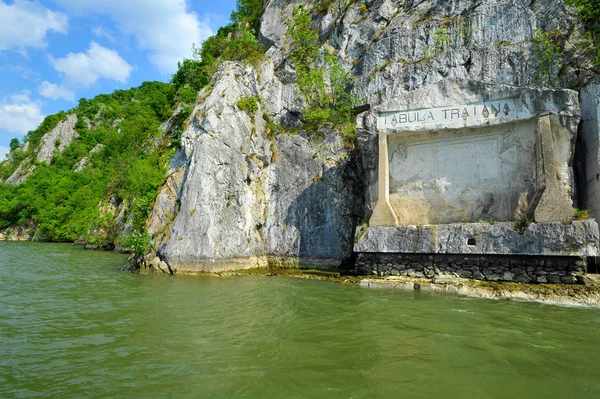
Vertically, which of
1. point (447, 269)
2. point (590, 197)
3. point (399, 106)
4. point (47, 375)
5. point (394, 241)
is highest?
point (399, 106)

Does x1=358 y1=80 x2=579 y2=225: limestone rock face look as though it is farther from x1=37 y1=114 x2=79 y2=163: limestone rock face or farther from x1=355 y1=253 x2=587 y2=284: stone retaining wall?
x1=37 y1=114 x2=79 y2=163: limestone rock face

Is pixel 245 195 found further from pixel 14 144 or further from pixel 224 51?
pixel 14 144

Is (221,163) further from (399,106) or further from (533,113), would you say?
(533,113)

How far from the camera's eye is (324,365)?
432 cm

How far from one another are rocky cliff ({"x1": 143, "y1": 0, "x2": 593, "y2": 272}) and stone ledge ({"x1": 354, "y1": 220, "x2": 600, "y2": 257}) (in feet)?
7.73

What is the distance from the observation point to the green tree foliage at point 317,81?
17.0m

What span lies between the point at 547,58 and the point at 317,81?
9.85 metres

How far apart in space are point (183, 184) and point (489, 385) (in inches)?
514

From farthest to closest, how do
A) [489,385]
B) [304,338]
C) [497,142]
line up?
[497,142]
[304,338]
[489,385]

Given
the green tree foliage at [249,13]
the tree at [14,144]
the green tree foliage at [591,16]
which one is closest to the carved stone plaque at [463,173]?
the green tree foliage at [591,16]

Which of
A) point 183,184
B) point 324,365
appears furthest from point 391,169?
point 324,365

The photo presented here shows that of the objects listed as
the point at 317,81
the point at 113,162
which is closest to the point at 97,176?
the point at 113,162

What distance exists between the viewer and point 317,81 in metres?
18.4

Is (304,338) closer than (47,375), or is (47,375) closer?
(47,375)
